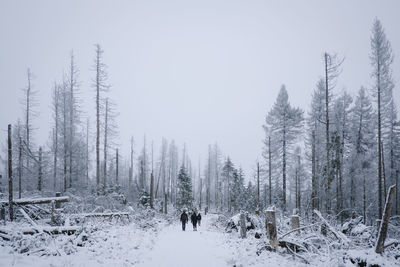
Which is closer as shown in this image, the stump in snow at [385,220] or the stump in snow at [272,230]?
the stump in snow at [385,220]

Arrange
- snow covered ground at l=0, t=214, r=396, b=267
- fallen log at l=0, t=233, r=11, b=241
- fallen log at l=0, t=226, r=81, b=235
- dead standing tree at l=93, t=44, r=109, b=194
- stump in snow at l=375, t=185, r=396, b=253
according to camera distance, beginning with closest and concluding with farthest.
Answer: stump in snow at l=375, t=185, r=396, b=253 → snow covered ground at l=0, t=214, r=396, b=267 → fallen log at l=0, t=233, r=11, b=241 → fallen log at l=0, t=226, r=81, b=235 → dead standing tree at l=93, t=44, r=109, b=194

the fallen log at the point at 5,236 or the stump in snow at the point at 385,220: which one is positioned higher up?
the stump in snow at the point at 385,220

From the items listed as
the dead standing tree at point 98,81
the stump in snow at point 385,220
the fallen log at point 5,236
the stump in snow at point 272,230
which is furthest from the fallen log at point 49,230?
the dead standing tree at point 98,81

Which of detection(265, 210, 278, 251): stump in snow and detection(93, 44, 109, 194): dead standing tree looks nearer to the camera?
detection(265, 210, 278, 251): stump in snow

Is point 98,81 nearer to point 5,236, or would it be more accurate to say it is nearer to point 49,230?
point 49,230

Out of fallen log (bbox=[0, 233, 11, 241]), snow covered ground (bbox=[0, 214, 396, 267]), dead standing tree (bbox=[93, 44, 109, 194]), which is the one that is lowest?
snow covered ground (bbox=[0, 214, 396, 267])

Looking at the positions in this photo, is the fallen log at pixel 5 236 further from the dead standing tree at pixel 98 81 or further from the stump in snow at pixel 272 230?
the dead standing tree at pixel 98 81

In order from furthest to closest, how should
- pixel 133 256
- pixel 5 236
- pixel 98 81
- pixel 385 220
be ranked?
1. pixel 98 81
2. pixel 133 256
3. pixel 5 236
4. pixel 385 220

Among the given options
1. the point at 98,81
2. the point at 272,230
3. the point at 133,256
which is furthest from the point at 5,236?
the point at 98,81

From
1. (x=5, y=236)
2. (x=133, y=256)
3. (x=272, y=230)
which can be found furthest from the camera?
(x=133, y=256)

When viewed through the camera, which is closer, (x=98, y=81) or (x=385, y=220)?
(x=385, y=220)

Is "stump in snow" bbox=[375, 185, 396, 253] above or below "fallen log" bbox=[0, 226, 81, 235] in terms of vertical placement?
above

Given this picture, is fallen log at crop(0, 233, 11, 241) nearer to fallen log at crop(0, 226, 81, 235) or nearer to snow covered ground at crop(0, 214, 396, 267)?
fallen log at crop(0, 226, 81, 235)

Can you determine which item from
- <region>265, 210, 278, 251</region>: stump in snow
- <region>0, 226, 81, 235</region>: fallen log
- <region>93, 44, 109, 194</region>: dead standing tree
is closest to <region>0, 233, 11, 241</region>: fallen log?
<region>0, 226, 81, 235</region>: fallen log
